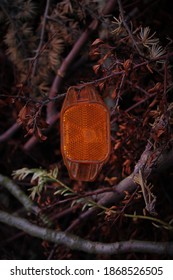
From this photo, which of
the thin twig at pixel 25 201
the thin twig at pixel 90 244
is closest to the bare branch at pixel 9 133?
the thin twig at pixel 25 201

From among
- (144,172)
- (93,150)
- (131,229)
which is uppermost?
(93,150)

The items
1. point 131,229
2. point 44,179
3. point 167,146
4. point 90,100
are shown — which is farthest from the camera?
point 131,229

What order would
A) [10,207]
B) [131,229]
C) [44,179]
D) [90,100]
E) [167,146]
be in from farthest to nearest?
1. [10,207]
2. [131,229]
3. [44,179]
4. [167,146]
5. [90,100]

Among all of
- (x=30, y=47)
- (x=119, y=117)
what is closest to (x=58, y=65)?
(x=30, y=47)

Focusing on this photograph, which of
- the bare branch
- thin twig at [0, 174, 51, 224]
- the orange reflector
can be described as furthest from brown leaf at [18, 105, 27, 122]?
the bare branch

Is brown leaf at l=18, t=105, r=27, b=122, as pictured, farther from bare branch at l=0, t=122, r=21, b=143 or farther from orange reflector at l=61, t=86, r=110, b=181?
bare branch at l=0, t=122, r=21, b=143

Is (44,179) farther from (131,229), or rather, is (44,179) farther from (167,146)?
(131,229)

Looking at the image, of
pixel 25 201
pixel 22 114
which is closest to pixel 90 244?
pixel 25 201

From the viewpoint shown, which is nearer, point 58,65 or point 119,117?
point 119,117

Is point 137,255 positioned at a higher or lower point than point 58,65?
lower
